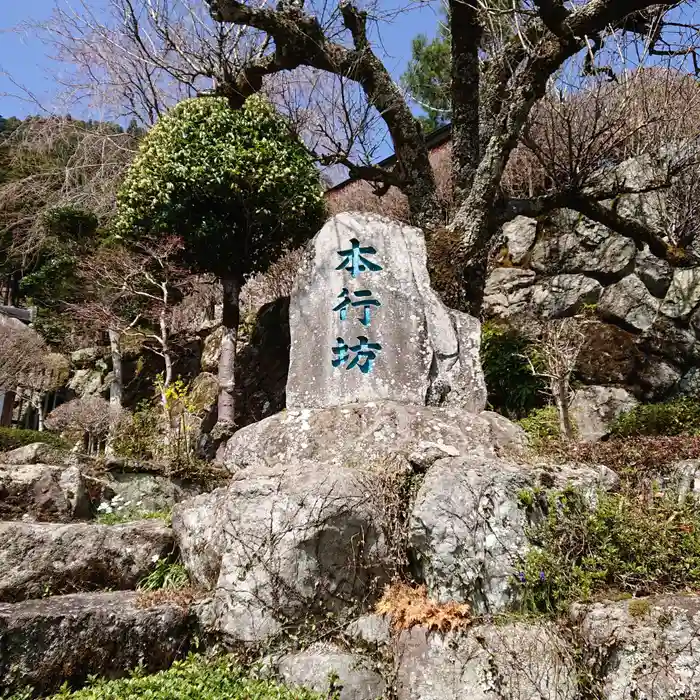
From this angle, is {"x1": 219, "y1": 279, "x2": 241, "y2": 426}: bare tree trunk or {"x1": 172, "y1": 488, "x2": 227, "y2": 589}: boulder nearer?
{"x1": 172, "y1": 488, "x2": 227, "y2": 589}: boulder

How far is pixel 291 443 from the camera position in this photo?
507cm

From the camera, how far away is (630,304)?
32.0ft

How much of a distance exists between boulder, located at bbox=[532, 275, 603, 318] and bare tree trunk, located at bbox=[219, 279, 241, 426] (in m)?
5.04

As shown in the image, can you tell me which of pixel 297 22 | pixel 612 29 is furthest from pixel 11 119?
pixel 612 29

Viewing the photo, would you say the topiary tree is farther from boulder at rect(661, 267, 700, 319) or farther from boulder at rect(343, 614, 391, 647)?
boulder at rect(343, 614, 391, 647)

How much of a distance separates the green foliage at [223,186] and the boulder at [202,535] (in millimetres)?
6420

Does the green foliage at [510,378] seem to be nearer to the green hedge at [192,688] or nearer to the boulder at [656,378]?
the boulder at [656,378]

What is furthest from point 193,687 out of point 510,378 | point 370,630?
point 510,378

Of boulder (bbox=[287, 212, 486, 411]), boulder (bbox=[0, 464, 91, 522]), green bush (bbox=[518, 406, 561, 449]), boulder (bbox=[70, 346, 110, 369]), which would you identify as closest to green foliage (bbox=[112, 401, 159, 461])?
boulder (bbox=[0, 464, 91, 522])

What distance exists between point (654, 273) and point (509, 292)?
2.34 meters

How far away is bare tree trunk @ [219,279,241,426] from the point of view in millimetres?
9523

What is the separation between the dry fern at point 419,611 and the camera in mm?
3324

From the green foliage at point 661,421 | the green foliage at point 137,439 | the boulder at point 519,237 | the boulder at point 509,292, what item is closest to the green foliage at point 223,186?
the green foliage at point 137,439

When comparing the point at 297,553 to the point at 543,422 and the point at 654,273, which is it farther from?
the point at 654,273
